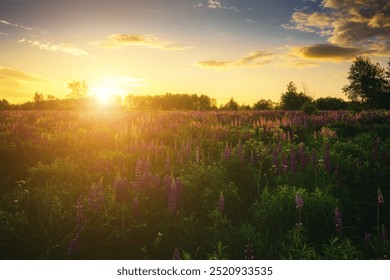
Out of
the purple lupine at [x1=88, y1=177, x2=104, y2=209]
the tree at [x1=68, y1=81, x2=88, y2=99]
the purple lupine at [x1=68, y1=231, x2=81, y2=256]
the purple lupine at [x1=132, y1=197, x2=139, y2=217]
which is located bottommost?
the purple lupine at [x1=68, y1=231, x2=81, y2=256]

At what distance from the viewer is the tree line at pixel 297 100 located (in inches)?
261

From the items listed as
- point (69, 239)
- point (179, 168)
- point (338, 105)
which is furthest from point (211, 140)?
point (338, 105)

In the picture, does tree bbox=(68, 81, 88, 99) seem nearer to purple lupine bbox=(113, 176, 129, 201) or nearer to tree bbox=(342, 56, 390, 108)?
purple lupine bbox=(113, 176, 129, 201)

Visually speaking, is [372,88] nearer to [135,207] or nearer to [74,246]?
[135,207]

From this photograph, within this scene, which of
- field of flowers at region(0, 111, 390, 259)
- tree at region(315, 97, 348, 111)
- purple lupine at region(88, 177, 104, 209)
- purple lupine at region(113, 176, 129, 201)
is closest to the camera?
field of flowers at region(0, 111, 390, 259)

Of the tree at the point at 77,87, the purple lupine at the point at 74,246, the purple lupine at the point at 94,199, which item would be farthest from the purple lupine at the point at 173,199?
the tree at the point at 77,87

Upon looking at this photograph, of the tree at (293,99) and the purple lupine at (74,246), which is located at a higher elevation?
the tree at (293,99)

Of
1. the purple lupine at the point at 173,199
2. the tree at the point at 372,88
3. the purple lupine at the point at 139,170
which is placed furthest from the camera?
the tree at the point at 372,88

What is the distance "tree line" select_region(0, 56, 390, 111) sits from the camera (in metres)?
6.62

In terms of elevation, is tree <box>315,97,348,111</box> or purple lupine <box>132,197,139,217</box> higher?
tree <box>315,97,348,111</box>

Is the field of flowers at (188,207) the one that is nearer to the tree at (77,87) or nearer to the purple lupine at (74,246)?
the purple lupine at (74,246)

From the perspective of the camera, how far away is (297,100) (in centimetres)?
1912

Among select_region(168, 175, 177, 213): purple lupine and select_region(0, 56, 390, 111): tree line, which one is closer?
select_region(168, 175, 177, 213): purple lupine

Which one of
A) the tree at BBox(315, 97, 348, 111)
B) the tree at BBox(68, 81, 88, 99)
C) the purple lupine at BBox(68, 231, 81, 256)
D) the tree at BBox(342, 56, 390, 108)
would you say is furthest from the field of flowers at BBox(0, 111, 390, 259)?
the tree at BBox(315, 97, 348, 111)
